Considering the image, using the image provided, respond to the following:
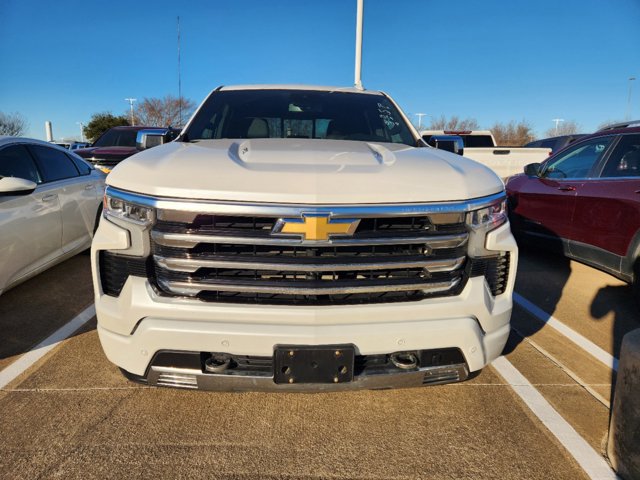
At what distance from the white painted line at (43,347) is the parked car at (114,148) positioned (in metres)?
1.70

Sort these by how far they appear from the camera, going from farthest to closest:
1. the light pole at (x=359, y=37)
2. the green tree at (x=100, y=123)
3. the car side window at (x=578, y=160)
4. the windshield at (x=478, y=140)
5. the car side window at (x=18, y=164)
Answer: the green tree at (x=100, y=123), the windshield at (x=478, y=140), the light pole at (x=359, y=37), the car side window at (x=578, y=160), the car side window at (x=18, y=164)

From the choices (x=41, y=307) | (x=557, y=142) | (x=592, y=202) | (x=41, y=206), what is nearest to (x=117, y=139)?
(x=41, y=206)

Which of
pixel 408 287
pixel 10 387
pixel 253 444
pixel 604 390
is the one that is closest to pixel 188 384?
pixel 253 444

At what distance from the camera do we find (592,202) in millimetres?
4688

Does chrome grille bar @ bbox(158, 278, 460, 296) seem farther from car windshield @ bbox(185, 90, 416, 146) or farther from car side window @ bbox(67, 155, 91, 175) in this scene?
car side window @ bbox(67, 155, 91, 175)

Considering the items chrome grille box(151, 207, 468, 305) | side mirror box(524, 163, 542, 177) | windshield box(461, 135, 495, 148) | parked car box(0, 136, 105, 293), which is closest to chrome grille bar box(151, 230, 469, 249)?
chrome grille box(151, 207, 468, 305)

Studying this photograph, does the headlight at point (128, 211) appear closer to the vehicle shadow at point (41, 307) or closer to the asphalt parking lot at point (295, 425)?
the asphalt parking lot at point (295, 425)

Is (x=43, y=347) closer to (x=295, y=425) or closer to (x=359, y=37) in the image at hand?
(x=295, y=425)

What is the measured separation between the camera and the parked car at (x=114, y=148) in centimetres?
710

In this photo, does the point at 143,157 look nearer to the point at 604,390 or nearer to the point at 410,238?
the point at 410,238

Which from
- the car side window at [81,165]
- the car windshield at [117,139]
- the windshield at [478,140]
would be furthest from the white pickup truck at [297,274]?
the windshield at [478,140]

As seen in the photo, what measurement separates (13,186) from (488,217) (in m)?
3.62

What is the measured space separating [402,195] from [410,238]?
205 millimetres

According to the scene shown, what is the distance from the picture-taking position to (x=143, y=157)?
2420mm
